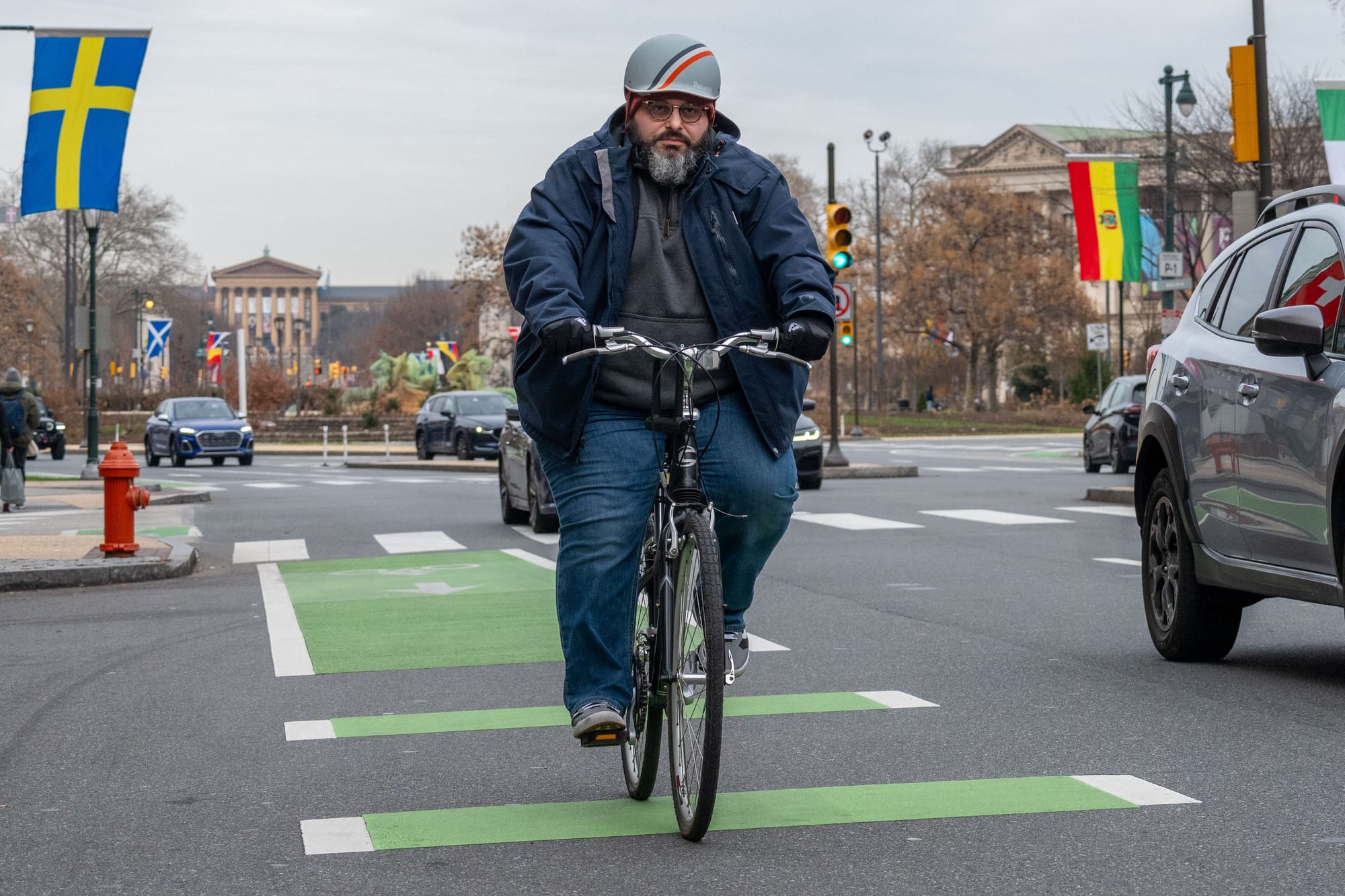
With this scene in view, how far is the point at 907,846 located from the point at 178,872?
1741 mm

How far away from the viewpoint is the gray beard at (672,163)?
5.02 m

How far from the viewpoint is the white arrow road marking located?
11.9 meters

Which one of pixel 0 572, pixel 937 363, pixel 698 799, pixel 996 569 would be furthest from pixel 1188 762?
pixel 937 363

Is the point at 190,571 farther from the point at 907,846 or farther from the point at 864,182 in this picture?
the point at 864,182

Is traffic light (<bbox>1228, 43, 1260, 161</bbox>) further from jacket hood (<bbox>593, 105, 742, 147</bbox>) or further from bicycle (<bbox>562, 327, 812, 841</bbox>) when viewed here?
bicycle (<bbox>562, 327, 812, 841</bbox>)

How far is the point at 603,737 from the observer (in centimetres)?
493

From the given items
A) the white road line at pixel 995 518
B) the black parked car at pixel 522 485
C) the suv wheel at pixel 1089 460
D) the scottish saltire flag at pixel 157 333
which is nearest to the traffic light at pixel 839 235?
the suv wheel at pixel 1089 460

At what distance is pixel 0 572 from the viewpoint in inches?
486

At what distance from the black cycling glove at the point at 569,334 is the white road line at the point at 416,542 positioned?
1058cm

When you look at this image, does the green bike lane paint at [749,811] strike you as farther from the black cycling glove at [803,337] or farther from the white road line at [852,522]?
the white road line at [852,522]

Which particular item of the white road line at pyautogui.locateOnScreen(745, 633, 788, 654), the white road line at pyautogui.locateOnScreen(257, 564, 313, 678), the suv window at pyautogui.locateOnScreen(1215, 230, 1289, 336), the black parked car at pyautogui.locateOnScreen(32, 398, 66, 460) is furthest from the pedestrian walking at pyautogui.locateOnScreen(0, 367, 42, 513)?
the black parked car at pyautogui.locateOnScreen(32, 398, 66, 460)

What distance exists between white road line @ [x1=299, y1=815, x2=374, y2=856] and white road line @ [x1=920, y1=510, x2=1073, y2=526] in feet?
42.5

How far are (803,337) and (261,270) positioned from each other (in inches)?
7790

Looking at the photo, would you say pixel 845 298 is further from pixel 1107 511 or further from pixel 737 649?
pixel 737 649
